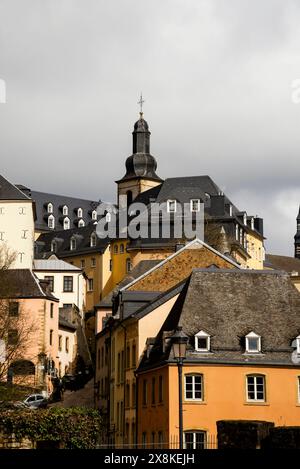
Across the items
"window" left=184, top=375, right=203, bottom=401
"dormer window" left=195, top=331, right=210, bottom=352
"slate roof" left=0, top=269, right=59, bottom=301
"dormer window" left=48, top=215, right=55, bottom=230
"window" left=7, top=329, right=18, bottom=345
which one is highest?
"dormer window" left=48, top=215, right=55, bottom=230

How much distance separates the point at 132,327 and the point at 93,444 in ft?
60.1

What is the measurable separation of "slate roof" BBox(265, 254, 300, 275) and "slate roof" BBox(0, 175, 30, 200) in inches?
1742

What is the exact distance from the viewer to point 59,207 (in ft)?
567

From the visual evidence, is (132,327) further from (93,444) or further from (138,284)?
(93,444)

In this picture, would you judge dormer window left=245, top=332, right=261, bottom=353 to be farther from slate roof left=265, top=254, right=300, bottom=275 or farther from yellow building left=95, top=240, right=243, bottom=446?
slate roof left=265, top=254, right=300, bottom=275

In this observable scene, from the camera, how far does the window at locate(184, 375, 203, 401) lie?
161 feet

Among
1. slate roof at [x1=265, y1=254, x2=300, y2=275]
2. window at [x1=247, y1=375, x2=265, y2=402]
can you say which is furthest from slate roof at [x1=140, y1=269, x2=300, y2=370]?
slate roof at [x1=265, y1=254, x2=300, y2=275]

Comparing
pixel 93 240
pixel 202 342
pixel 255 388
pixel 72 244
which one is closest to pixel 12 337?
pixel 202 342

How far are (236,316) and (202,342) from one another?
3.04 metres

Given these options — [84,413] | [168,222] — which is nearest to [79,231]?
[168,222]

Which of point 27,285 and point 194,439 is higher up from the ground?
point 27,285

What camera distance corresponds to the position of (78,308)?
120 metres

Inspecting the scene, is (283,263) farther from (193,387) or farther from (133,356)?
(193,387)

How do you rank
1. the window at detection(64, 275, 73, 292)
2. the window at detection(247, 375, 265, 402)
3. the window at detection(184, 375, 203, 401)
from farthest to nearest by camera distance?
the window at detection(64, 275, 73, 292)
the window at detection(247, 375, 265, 402)
the window at detection(184, 375, 203, 401)
